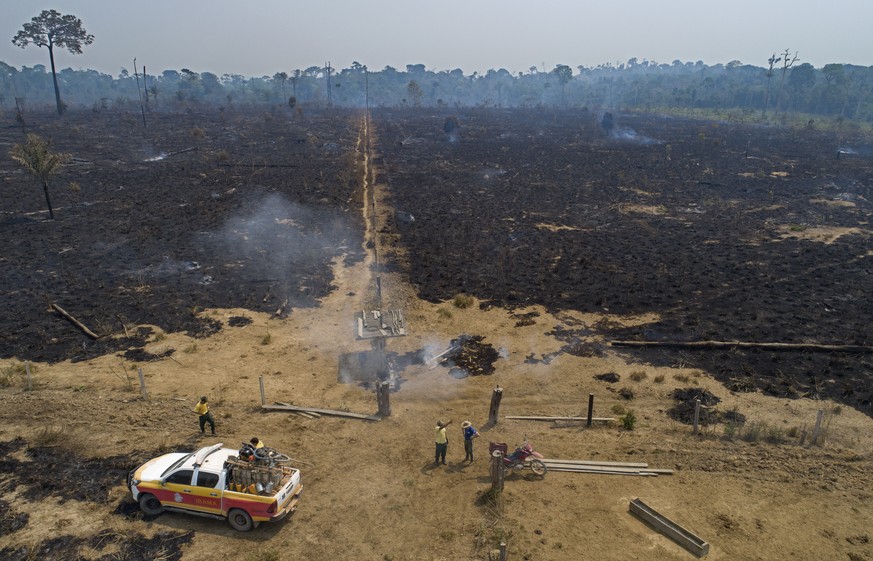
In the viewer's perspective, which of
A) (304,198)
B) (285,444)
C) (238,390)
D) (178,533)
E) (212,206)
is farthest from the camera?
(304,198)

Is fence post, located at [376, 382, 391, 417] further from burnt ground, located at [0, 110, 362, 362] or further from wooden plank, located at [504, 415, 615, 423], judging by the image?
burnt ground, located at [0, 110, 362, 362]

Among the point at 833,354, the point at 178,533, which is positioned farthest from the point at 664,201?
the point at 178,533

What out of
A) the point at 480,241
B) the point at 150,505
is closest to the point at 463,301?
the point at 480,241

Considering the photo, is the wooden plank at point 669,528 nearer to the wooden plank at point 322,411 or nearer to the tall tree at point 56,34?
the wooden plank at point 322,411

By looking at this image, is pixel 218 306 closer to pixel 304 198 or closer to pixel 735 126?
pixel 304 198

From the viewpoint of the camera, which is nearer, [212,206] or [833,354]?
[833,354]

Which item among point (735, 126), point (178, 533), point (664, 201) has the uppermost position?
point (735, 126)

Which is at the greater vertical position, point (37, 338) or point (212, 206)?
point (212, 206)

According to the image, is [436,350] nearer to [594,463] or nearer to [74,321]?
[594,463]
